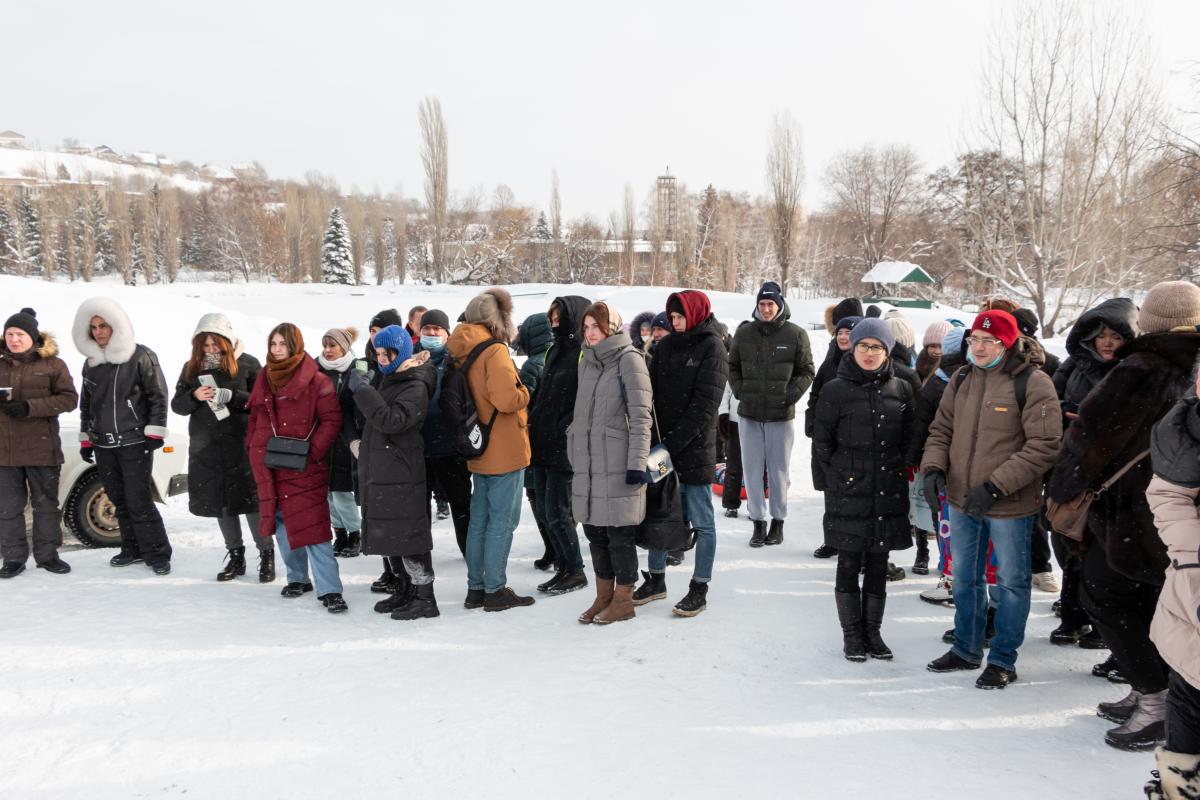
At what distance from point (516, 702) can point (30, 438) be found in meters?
4.13

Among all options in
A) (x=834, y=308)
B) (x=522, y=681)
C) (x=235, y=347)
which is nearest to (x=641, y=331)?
(x=834, y=308)

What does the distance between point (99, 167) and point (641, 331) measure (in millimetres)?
134785

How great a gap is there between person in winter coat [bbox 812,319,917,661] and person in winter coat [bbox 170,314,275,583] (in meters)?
3.79

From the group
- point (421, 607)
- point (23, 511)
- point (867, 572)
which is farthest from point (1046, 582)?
point (23, 511)

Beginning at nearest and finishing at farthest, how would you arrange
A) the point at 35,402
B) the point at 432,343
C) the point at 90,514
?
the point at 432,343 < the point at 35,402 < the point at 90,514

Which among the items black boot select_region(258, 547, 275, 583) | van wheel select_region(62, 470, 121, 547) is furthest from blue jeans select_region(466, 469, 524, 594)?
van wheel select_region(62, 470, 121, 547)

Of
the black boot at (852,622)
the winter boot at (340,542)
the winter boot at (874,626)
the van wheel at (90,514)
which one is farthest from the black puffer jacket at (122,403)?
the winter boot at (874,626)

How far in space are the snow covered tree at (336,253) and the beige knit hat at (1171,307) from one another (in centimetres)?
5688

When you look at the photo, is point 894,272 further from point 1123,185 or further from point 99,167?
point 99,167

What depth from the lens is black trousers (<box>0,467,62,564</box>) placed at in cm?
521

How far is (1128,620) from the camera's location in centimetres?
309

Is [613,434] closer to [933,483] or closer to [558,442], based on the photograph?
[558,442]

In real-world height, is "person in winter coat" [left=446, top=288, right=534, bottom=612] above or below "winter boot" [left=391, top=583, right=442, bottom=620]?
above

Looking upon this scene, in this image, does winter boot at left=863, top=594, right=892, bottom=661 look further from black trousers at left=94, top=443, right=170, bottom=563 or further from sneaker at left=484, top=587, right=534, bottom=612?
black trousers at left=94, top=443, right=170, bottom=563
